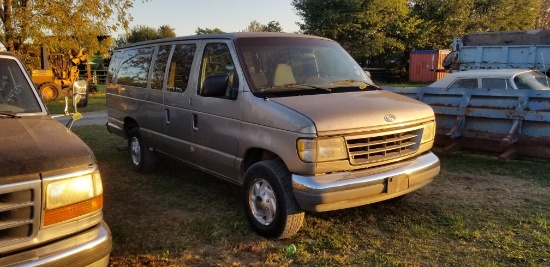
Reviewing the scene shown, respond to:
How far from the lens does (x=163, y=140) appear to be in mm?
6184

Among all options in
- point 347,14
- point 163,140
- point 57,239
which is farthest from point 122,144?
point 347,14

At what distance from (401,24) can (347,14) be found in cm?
427

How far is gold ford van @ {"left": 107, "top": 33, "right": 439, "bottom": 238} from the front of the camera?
3.98m

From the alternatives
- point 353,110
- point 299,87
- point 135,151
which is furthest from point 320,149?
point 135,151

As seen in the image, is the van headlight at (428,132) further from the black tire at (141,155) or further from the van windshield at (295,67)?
the black tire at (141,155)

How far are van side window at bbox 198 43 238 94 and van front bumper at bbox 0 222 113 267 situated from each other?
7.47 ft

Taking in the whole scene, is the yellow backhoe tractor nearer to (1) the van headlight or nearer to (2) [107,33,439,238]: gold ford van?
(2) [107,33,439,238]: gold ford van

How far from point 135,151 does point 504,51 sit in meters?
14.7

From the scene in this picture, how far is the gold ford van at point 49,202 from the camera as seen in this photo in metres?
2.54

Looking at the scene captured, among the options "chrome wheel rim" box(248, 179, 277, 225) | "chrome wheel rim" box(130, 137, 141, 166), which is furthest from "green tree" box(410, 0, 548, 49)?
"chrome wheel rim" box(248, 179, 277, 225)

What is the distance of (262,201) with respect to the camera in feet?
14.5

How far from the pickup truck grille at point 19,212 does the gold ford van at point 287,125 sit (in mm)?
2074

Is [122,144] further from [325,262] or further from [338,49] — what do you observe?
[325,262]

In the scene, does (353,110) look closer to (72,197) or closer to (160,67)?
(72,197)
